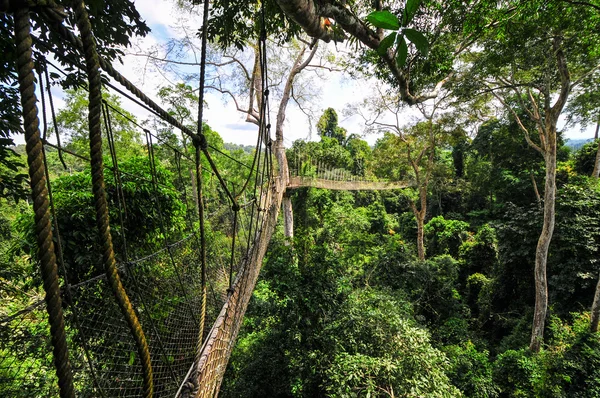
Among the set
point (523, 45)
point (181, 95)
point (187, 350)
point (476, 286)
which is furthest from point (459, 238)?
point (181, 95)

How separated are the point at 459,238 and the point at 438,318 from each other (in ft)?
9.66

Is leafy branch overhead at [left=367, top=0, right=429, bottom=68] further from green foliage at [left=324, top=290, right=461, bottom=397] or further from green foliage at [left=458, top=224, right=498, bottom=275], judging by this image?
green foliage at [left=458, top=224, right=498, bottom=275]

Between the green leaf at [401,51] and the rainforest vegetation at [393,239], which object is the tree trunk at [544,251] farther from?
the green leaf at [401,51]

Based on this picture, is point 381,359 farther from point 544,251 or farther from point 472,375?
point 544,251

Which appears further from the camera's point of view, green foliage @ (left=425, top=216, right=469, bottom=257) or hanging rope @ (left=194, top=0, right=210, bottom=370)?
green foliage @ (left=425, top=216, right=469, bottom=257)

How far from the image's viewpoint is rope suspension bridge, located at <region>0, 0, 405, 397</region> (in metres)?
0.32

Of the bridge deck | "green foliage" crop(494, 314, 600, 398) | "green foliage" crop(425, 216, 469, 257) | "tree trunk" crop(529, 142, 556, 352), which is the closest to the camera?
"green foliage" crop(494, 314, 600, 398)

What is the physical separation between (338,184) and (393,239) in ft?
6.61

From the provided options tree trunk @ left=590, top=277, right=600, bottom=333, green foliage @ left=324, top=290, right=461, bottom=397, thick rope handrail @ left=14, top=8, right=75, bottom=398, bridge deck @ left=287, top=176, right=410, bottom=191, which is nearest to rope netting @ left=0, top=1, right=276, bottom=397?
thick rope handrail @ left=14, top=8, right=75, bottom=398

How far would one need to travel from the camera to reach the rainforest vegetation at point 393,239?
1.40 metres

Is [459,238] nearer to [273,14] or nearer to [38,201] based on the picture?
[273,14]

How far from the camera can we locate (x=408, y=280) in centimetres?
545

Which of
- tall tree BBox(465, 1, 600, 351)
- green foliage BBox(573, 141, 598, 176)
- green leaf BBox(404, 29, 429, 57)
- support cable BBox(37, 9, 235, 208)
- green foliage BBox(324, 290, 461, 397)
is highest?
tall tree BBox(465, 1, 600, 351)

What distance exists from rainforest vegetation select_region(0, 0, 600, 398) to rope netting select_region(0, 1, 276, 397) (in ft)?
0.10
